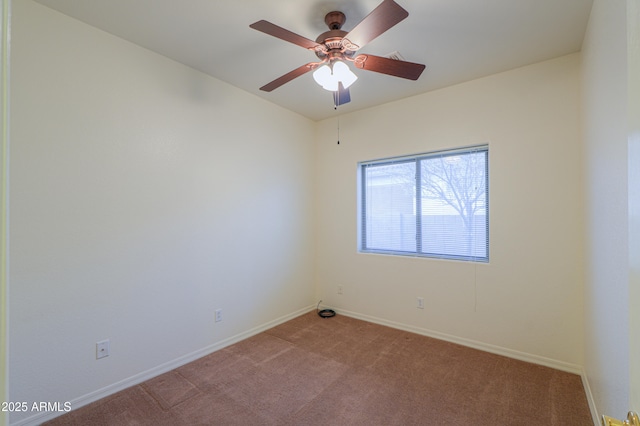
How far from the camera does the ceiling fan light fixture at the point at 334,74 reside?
1869mm

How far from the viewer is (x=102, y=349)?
2.08 meters

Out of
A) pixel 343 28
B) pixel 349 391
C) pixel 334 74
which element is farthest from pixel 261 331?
pixel 343 28

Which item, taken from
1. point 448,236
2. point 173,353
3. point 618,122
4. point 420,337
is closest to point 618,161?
point 618,122

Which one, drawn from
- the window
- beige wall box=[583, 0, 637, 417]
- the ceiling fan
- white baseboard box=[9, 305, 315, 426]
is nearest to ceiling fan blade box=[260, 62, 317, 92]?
the ceiling fan

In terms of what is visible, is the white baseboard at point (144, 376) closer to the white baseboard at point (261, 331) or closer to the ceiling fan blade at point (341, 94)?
the white baseboard at point (261, 331)

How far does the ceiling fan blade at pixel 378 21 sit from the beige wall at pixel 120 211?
1.73 m

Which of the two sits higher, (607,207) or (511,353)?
(607,207)

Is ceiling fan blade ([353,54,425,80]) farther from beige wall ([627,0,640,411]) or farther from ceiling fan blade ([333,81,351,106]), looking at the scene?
beige wall ([627,0,640,411])

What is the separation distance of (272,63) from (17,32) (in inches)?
64.9

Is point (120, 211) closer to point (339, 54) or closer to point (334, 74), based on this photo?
point (334, 74)

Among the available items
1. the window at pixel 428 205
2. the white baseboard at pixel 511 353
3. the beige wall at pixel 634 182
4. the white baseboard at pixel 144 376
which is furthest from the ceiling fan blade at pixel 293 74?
the white baseboard at pixel 511 353

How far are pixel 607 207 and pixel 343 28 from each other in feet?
6.47

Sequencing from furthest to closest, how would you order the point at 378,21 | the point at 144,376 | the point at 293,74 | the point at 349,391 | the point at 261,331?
the point at 261,331 → the point at 144,376 → the point at 349,391 → the point at 293,74 → the point at 378,21

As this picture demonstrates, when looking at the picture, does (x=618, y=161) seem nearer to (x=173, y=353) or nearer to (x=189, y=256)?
(x=189, y=256)
